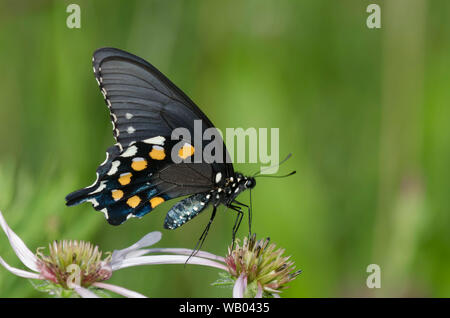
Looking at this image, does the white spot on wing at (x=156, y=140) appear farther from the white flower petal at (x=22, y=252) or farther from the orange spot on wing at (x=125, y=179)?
the white flower petal at (x=22, y=252)

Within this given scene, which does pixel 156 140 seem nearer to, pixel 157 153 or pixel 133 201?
pixel 157 153

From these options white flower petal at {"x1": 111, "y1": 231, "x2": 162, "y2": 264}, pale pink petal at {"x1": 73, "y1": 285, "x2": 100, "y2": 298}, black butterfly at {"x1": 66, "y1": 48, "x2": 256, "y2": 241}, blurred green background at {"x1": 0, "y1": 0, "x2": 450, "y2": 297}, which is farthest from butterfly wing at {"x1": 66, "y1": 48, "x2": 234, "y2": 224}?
blurred green background at {"x1": 0, "y1": 0, "x2": 450, "y2": 297}

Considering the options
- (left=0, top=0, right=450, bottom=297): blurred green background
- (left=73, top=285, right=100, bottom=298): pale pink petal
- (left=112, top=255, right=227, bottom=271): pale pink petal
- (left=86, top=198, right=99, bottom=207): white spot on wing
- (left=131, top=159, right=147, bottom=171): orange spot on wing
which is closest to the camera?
(left=73, top=285, right=100, bottom=298): pale pink petal

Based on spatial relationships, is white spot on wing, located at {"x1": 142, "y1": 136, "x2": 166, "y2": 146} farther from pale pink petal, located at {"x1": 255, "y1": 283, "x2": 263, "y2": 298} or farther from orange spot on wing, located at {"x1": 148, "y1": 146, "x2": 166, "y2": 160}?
pale pink petal, located at {"x1": 255, "y1": 283, "x2": 263, "y2": 298}

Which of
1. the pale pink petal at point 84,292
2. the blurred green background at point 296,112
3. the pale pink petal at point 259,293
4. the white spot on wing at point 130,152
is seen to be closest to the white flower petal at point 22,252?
the pale pink petal at point 84,292
